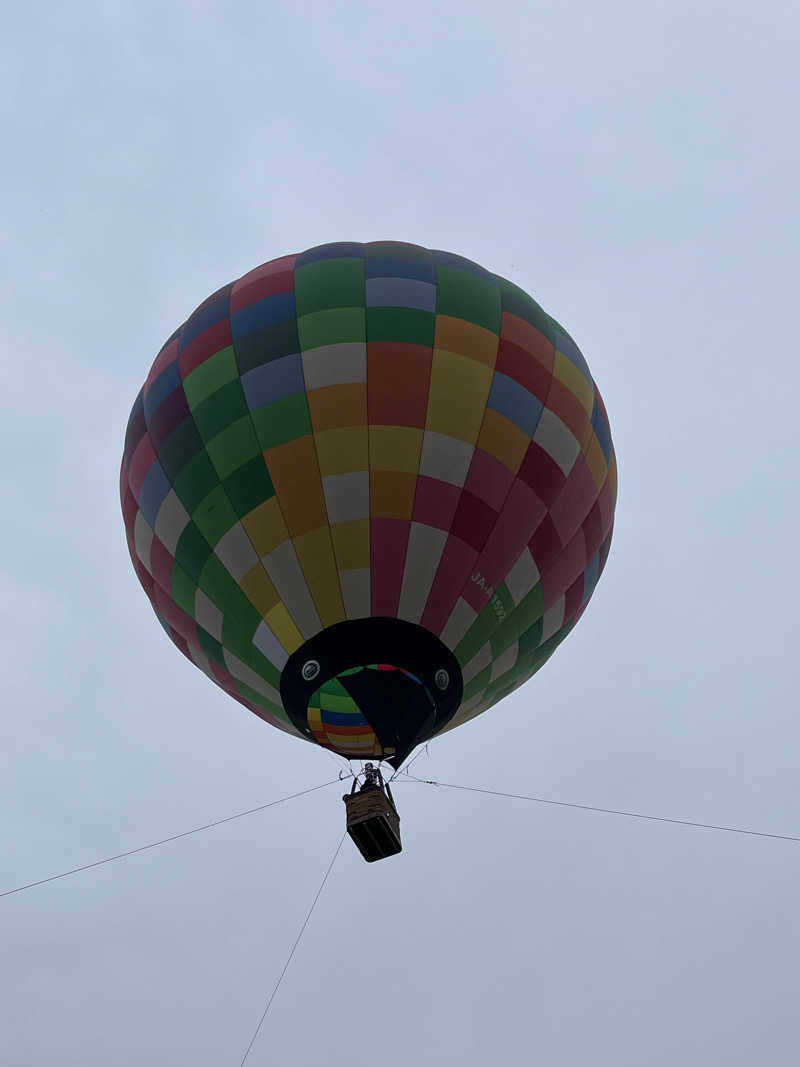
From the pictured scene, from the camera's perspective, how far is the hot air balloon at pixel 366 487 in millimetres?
9000

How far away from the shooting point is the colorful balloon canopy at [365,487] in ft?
29.5

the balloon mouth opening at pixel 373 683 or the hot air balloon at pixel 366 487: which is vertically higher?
the hot air balloon at pixel 366 487

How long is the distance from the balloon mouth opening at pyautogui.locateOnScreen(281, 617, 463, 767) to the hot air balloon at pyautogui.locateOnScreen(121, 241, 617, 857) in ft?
0.06

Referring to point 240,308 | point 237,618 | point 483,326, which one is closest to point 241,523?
point 237,618

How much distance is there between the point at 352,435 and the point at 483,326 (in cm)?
171

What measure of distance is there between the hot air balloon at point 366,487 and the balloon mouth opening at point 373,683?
2cm

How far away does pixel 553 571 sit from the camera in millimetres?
9930

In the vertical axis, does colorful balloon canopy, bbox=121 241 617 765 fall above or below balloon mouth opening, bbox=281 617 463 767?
above

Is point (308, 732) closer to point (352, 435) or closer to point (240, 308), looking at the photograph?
point (352, 435)

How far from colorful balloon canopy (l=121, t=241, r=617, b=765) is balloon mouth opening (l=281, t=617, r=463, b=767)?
2cm

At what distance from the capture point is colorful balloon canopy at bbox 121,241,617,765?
900cm

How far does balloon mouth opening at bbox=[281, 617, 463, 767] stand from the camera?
8922mm

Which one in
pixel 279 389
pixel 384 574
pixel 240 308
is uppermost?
pixel 240 308

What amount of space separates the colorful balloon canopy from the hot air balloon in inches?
0.7
